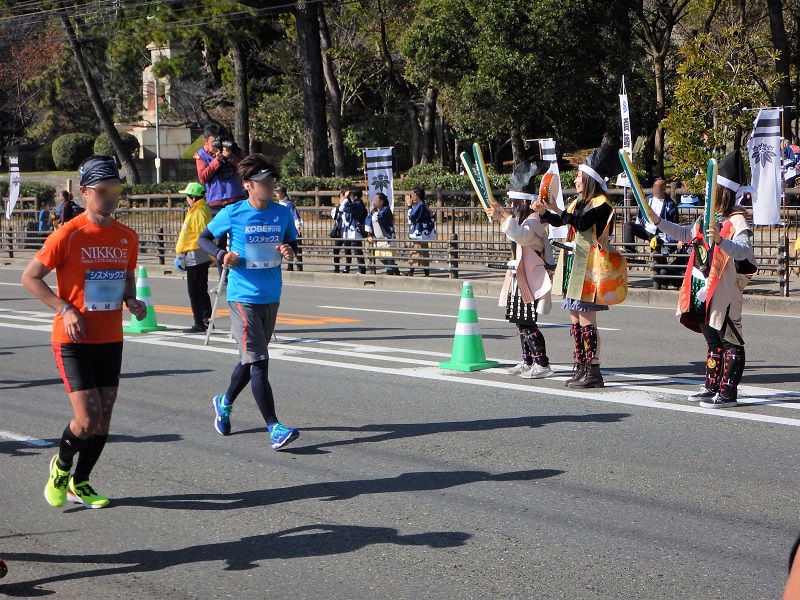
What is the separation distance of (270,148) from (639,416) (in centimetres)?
4980

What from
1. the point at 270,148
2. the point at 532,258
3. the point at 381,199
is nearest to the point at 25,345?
the point at 532,258

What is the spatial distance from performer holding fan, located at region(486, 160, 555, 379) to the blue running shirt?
2.52m

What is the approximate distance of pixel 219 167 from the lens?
11930mm

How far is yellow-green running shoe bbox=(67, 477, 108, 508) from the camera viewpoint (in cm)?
585

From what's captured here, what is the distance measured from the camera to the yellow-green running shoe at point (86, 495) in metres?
5.85

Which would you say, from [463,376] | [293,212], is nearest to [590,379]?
[463,376]

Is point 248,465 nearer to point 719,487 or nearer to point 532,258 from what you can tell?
point 719,487

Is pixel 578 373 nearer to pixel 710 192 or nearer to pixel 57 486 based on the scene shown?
pixel 710 192

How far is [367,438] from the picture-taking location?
745 cm

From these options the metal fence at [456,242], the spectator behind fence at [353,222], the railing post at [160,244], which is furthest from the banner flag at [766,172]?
the railing post at [160,244]

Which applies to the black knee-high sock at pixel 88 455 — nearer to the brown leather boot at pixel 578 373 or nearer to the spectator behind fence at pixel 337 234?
the brown leather boot at pixel 578 373

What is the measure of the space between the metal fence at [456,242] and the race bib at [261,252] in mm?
8872

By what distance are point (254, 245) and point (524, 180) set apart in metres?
2.93

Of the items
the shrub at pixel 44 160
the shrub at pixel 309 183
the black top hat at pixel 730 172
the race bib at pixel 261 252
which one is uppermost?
the shrub at pixel 44 160
